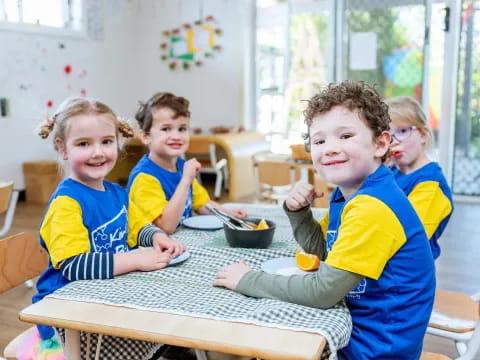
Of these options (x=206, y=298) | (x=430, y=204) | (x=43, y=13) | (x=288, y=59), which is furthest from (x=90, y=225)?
(x=288, y=59)

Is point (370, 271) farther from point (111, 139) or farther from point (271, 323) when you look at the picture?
point (111, 139)

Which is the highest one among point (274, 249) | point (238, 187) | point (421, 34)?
point (421, 34)

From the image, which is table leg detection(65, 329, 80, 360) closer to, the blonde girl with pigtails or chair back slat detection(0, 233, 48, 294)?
the blonde girl with pigtails

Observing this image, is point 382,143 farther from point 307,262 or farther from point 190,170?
point 190,170

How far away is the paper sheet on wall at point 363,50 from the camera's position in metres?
5.73

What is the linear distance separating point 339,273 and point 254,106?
19.2ft

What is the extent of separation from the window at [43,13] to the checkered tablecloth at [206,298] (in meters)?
4.77

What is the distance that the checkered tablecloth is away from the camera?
97 cm

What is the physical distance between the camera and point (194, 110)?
6.82m

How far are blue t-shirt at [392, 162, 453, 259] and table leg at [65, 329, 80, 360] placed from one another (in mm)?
962

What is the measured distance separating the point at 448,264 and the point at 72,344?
3013 millimetres

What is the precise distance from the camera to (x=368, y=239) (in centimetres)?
103

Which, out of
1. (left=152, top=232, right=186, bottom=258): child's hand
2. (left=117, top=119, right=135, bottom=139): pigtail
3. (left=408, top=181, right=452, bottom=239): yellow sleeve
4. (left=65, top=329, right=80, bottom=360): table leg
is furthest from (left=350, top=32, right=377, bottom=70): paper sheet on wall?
(left=65, top=329, right=80, bottom=360): table leg

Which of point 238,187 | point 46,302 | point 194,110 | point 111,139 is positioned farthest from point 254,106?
point 46,302
